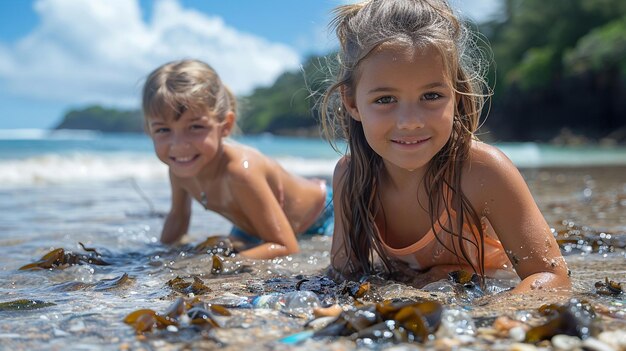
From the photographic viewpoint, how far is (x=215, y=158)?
5168 millimetres

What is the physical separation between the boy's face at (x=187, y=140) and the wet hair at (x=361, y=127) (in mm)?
1557

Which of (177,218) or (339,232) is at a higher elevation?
(339,232)

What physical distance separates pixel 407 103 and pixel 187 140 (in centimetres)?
242

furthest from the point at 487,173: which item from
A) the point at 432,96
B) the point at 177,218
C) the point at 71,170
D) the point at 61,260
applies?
the point at 71,170

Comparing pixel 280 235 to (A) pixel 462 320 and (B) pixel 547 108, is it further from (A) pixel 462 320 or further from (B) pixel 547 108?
(B) pixel 547 108

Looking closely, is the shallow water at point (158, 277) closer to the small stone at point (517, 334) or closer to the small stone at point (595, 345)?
the small stone at point (517, 334)

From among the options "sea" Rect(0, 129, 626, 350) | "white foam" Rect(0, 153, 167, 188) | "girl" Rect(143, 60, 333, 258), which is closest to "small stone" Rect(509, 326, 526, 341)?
"sea" Rect(0, 129, 626, 350)

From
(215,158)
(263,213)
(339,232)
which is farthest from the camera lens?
(215,158)

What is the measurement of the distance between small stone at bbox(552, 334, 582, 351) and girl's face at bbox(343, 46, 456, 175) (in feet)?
3.97

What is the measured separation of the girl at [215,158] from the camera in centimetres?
486

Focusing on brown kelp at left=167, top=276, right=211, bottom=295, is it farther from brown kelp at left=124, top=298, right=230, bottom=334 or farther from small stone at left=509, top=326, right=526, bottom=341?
small stone at left=509, top=326, right=526, bottom=341

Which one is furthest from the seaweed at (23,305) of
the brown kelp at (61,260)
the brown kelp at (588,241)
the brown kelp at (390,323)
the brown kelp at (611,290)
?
the brown kelp at (588,241)

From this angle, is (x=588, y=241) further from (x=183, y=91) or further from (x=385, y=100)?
(x=183, y=91)

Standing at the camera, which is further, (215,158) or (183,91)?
(215,158)
